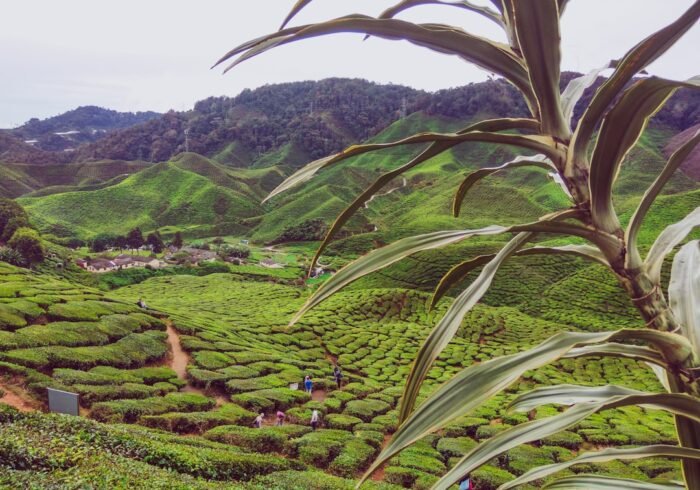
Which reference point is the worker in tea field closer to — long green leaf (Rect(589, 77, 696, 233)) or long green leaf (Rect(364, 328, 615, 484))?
long green leaf (Rect(364, 328, 615, 484))

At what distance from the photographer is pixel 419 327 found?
89.5 feet

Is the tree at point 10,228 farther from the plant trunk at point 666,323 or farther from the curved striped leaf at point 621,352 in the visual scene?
the plant trunk at point 666,323

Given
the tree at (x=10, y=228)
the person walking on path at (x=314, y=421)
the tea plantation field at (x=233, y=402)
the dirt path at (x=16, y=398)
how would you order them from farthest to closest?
the tree at (x=10, y=228)
the person walking on path at (x=314, y=421)
the dirt path at (x=16, y=398)
the tea plantation field at (x=233, y=402)

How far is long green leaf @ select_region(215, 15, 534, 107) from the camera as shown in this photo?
104cm

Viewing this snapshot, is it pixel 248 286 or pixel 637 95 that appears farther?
pixel 248 286

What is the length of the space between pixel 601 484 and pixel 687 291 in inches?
20.3

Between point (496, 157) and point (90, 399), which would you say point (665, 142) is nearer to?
point (496, 157)

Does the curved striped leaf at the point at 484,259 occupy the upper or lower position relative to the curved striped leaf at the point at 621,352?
upper

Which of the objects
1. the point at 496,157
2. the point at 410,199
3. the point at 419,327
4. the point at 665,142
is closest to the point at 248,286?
the point at 419,327

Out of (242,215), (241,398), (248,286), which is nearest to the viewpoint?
(241,398)

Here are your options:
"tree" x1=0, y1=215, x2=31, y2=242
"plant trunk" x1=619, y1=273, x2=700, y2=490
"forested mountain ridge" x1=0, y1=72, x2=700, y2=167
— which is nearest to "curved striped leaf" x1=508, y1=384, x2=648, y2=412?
"plant trunk" x1=619, y1=273, x2=700, y2=490

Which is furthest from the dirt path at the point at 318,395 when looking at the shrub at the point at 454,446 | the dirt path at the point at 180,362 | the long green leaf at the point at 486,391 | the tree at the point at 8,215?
the tree at the point at 8,215

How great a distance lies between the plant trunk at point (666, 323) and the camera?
0.95 metres

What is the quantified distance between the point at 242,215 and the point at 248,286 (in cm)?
5240
